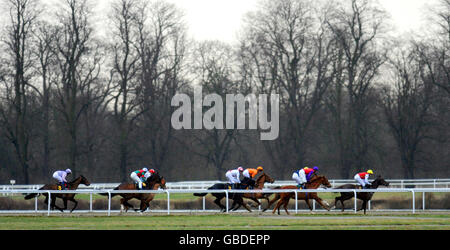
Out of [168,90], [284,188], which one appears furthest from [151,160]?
[284,188]

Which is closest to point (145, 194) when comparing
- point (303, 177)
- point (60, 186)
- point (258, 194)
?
point (60, 186)

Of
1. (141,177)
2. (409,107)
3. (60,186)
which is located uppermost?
(409,107)

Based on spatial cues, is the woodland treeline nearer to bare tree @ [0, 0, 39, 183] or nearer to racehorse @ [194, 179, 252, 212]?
bare tree @ [0, 0, 39, 183]

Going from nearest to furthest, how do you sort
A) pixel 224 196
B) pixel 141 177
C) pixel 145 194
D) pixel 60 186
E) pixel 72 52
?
pixel 145 194, pixel 141 177, pixel 224 196, pixel 60 186, pixel 72 52

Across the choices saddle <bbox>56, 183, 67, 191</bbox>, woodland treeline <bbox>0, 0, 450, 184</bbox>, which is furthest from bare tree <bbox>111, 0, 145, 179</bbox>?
saddle <bbox>56, 183, 67, 191</bbox>

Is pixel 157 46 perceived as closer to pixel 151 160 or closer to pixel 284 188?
pixel 151 160

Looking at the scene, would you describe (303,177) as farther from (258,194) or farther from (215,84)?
(215,84)

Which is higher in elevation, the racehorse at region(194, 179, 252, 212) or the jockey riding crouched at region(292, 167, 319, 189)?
the jockey riding crouched at region(292, 167, 319, 189)

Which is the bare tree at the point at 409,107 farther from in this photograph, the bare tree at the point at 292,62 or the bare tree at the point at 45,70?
the bare tree at the point at 45,70

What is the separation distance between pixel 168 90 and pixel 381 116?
13436mm

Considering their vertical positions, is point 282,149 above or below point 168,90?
below

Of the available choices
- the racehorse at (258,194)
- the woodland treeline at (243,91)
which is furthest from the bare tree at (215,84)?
the racehorse at (258,194)

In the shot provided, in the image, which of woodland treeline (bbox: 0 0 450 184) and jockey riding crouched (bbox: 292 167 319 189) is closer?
jockey riding crouched (bbox: 292 167 319 189)

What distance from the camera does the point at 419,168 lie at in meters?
45.5
